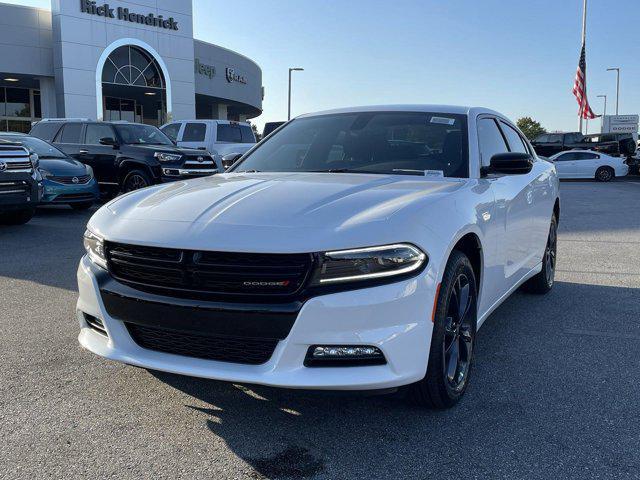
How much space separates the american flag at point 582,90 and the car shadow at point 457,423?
108 feet

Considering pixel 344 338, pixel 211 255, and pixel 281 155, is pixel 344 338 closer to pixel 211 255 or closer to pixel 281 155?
pixel 211 255

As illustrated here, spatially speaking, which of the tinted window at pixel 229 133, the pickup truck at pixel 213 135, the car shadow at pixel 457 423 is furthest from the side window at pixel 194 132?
the car shadow at pixel 457 423

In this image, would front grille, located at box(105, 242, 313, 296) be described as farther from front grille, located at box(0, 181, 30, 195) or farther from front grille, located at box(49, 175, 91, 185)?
front grille, located at box(49, 175, 91, 185)

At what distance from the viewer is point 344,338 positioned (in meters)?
2.65

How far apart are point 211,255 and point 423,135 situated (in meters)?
2.02

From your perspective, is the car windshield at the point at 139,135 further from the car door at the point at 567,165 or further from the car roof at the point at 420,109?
the car door at the point at 567,165

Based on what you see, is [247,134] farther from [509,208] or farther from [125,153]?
[509,208]

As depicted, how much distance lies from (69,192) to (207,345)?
33.1 ft

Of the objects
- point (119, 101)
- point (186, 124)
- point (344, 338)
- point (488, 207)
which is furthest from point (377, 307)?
point (119, 101)

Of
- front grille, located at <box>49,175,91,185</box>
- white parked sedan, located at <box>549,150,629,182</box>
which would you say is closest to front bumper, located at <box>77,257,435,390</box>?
front grille, located at <box>49,175,91,185</box>

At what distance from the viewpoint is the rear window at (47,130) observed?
47.4 feet

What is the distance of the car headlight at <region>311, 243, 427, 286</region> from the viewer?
8.76 feet

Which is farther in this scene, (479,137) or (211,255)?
(479,137)

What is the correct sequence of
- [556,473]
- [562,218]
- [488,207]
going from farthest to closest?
[562,218] → [488,207] → [556,473]
